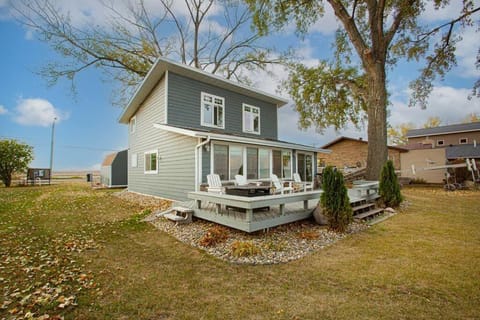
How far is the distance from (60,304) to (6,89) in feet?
54.6

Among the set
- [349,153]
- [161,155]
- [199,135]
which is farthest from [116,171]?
[349,153]

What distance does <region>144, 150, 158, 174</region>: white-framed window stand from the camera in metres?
11.3

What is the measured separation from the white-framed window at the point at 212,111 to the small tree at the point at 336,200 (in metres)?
6.78

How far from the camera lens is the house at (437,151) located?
17812mm

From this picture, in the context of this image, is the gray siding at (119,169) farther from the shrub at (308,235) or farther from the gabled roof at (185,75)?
the shrub at (308,235)

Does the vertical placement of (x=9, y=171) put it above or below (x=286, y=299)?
above

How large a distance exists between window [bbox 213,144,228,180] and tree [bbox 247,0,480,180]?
6373mm

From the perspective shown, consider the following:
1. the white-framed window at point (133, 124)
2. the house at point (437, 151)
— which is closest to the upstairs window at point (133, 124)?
the white-framed window at point (133, 124)

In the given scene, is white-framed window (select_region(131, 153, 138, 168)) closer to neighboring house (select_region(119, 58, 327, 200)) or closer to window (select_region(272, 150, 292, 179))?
neighboring house (select_region(119, 58, 327, 200))

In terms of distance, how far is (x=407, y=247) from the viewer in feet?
14.8

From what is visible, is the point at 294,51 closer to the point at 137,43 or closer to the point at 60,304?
the point at 137,43

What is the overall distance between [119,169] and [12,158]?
7.89m

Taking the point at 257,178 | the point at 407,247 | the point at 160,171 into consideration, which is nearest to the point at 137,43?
the point at 160,171

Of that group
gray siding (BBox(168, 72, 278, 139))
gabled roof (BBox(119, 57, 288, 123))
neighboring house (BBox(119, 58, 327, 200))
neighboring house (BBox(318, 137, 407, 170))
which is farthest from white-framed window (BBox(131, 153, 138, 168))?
neighboring house (BBox(318, 137, 407, 170))
